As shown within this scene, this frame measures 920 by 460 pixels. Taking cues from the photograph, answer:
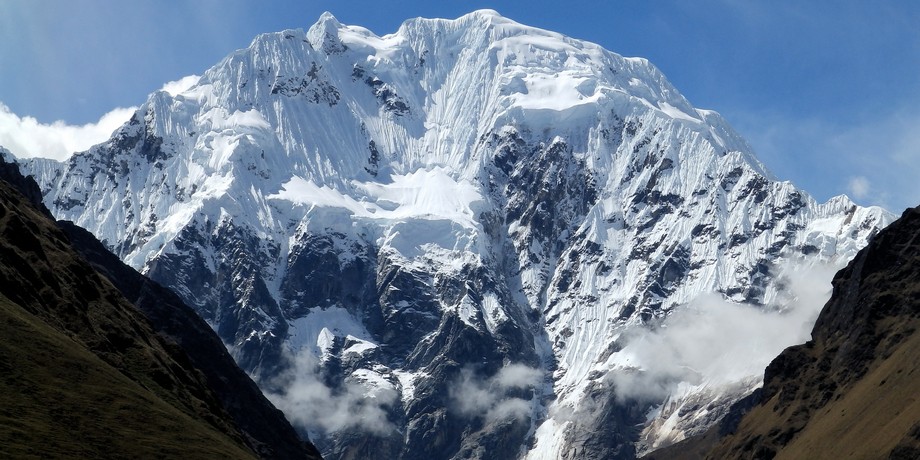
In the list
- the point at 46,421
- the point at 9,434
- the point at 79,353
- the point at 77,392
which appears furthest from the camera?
the point at 79,353

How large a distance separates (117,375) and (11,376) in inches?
1067

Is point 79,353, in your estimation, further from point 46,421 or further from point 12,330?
point 46,421

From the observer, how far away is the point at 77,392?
181 meters

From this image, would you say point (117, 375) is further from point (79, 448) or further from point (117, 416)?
point (79, 448)

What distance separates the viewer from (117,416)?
597ft

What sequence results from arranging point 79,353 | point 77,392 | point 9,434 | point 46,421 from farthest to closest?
point 79,353 < point 77,392 < point 46,421 < point 9,434

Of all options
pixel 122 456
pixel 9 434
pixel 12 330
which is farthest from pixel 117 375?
pixel 9 434

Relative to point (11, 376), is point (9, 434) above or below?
below

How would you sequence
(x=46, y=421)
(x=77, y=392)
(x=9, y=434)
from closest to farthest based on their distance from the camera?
(x=9, y=434) < (x=46, y=421) < (x=77, y=392)

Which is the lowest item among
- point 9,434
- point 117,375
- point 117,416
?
point 9,434

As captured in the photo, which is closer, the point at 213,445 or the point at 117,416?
the point at 117,416

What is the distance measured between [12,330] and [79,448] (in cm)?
2800

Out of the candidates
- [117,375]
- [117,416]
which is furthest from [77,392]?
[117,375]

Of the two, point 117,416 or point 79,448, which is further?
point 117,416
